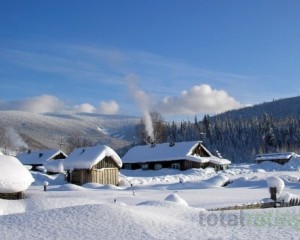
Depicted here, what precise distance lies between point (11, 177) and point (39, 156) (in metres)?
49.8

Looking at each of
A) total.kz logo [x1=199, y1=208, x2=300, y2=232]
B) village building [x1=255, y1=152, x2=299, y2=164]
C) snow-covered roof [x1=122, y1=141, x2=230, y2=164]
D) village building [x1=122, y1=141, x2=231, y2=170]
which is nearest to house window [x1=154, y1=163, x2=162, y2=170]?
village building [x1=122, y1=141, x2=231, y2=170]

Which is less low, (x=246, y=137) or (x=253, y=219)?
(x=246, y=137)

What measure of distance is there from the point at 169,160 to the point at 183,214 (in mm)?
45994

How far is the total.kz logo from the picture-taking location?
12.6 meters

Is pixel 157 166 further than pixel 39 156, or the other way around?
pixel 39 156

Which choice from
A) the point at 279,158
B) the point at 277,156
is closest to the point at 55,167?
the point at 279,158

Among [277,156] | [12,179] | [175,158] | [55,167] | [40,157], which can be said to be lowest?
[12,179]

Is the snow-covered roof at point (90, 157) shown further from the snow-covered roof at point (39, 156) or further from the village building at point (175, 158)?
the snow-covered roof at point (39, 156)

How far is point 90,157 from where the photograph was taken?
4375 centimetres

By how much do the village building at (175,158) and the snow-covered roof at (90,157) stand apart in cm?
1606

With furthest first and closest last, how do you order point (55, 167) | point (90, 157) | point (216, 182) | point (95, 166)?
point (55, 167), point (90, 157), point (95, 166), point (216, 182)

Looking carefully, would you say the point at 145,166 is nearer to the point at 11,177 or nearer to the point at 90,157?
the point at 90,157

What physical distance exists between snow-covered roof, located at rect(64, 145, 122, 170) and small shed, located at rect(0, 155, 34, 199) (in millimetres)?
20050

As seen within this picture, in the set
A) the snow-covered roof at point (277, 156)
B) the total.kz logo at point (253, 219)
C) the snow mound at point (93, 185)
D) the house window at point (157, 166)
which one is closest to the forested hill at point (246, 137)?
the snow-covered roof at point (277, 156)
